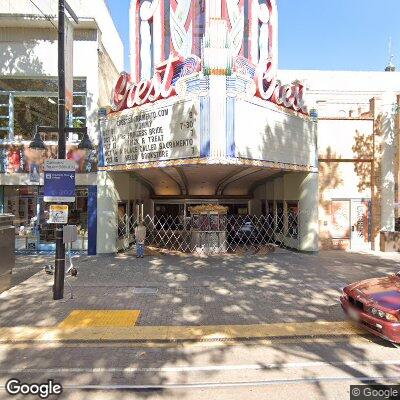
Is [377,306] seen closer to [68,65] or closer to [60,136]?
[60,136]

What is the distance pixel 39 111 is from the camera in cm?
1655

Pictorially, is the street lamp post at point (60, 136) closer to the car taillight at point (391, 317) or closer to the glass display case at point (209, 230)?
the car taillight at point (391, 317)

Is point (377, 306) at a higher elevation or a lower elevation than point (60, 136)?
lower

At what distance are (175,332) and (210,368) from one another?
1.58 m

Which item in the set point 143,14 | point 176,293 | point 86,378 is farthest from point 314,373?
point 143,14

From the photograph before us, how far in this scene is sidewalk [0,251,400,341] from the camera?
7.41 metres

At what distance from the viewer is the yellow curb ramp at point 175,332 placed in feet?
23.0

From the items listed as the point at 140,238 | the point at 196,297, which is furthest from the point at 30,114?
the point at 196,297

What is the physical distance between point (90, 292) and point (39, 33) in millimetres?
12437

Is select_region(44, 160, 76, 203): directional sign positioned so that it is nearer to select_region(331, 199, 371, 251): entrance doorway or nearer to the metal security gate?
the metal security gate

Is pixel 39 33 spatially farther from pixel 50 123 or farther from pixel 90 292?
pixel 90 292

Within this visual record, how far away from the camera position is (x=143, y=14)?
18844 millimetres

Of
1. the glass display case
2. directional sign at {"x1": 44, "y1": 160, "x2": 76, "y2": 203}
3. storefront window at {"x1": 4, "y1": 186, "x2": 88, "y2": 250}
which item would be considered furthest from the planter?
directional sign at {"x1": 44, "y1": 160, "x2": 76, "y2": 203}

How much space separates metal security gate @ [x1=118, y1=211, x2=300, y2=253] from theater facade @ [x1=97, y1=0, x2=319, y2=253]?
0.09 metres
